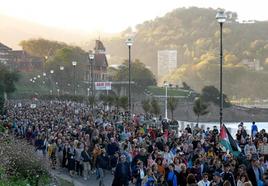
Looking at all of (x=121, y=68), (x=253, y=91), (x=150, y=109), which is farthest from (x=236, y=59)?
(x=150, y=109)

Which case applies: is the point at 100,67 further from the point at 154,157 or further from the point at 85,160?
the point at 154,157

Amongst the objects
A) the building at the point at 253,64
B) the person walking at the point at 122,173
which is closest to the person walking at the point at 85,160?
the person walking at the point at 122,173

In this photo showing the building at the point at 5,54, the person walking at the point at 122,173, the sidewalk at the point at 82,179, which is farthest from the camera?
the building at the point at 5,54

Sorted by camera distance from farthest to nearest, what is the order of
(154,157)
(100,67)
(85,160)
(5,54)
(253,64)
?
(253,64) < (100,67) < (5,54) < (85,160) < (154,157)

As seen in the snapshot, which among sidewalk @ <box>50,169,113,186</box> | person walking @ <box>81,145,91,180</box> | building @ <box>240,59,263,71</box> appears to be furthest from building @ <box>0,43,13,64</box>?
person walking @ <box>81,145,91,180</box>

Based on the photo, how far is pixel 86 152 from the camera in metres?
20.9

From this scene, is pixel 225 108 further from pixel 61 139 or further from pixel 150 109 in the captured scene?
pixel 61 139

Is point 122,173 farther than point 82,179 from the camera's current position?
No

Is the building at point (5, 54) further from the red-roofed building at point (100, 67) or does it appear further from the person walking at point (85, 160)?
the person walking at point (85, 160)

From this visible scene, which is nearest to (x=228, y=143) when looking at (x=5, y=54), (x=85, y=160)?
(x=85, y=160)

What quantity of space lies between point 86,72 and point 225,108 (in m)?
30.7

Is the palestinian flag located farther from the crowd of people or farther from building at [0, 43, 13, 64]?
building at [0, 43, 13, 64]

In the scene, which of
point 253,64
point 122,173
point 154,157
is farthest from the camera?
point 253,64

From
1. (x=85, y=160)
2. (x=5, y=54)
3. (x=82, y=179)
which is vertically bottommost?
(x=82, y=179)
